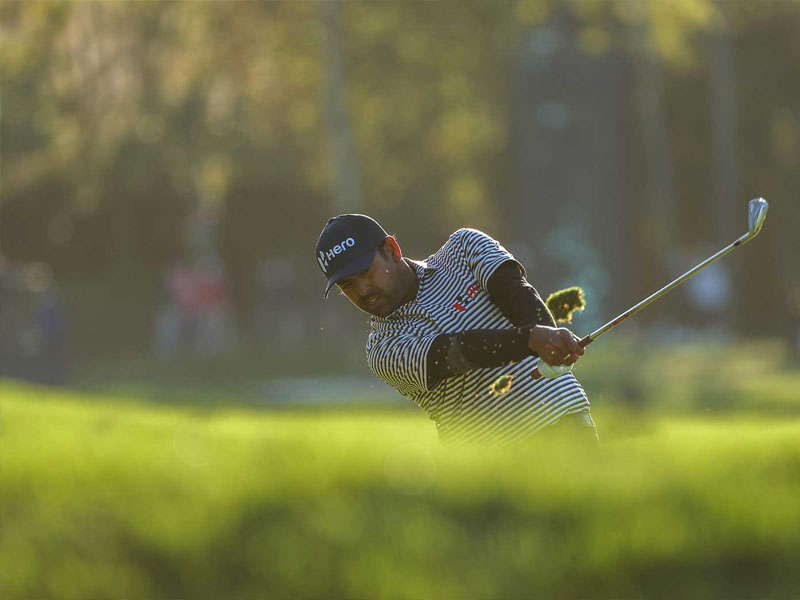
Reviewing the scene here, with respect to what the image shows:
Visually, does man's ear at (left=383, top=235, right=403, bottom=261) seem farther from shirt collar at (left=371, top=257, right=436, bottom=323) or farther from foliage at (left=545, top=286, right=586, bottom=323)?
foliage at (left=545, top=286, right=586, bottom=323)

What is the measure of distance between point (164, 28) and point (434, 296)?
28.0 metres

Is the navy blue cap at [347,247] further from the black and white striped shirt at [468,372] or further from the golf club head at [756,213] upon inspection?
the golf club head at [756,213]

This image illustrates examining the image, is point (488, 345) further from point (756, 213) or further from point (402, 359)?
point (756, 213)

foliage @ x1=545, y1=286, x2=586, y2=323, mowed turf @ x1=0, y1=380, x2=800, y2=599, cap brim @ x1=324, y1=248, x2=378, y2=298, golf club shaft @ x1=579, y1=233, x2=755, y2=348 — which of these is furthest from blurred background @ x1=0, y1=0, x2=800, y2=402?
mowed turf @ x1=0, y1=380, x2=800, y2=599

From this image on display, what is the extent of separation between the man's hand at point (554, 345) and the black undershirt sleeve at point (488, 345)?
1.7 inches

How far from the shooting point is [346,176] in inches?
1467

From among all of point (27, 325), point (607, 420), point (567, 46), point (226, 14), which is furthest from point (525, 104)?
point (607, 420)

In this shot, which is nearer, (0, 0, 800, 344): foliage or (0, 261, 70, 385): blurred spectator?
(0, 261, 70, 385): blurred spectator

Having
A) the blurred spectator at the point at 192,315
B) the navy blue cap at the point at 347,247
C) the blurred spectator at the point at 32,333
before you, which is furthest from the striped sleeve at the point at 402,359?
the blurred spectator at the point at 192,315

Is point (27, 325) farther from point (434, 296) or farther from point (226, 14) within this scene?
point (434, 296)

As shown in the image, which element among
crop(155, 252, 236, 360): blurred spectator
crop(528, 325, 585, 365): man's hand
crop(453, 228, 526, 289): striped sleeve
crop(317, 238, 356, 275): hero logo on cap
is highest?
crop(317, 238, 356, 275): hero logo on cap

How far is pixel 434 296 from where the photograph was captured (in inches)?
225

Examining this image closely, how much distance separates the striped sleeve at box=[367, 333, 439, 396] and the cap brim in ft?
0.88

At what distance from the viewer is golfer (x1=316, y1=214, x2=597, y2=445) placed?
5.46 metres
